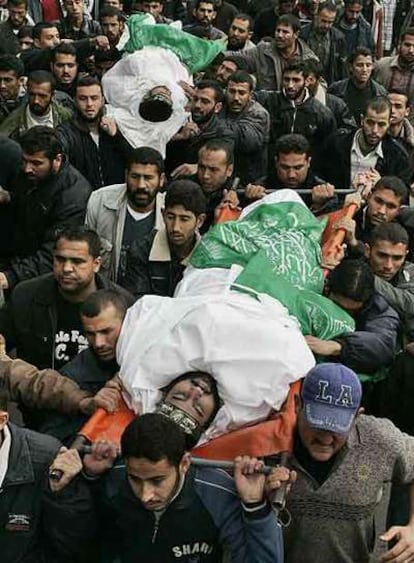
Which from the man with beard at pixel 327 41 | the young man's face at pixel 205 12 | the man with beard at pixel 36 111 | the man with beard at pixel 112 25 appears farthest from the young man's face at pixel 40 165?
the man with beard at pixel 327 41

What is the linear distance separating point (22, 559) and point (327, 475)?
1032mm

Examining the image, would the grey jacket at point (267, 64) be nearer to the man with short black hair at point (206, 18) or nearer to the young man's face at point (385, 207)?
the man with short black hair at point (206, 18)

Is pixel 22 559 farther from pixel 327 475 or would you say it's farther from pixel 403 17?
pixel 403 17

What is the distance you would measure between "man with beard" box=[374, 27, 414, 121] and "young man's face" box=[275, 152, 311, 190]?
8.36ft

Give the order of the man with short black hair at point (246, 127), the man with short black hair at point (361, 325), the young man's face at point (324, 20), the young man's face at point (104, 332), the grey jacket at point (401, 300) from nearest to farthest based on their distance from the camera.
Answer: the young man's face at point (104, 332)
the man with short black hair at point (361, 325)
the grey jacket at point (401, 300)
the man with short black hair at point (246, 127)
the young man's face at point (324, 20)

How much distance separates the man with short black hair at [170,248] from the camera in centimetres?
522

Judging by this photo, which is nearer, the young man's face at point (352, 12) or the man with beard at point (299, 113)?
the man with beard at point (299, 113)

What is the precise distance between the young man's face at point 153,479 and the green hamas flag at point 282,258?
1.52 meters

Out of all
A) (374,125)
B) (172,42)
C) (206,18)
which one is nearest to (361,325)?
(374,125)

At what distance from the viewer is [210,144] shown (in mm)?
6004

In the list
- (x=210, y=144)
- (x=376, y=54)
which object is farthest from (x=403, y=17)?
(x=210, y=144)

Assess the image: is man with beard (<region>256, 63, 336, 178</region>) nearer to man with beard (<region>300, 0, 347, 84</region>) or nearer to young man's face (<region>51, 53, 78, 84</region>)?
young man's face (<region>51, 53, 78, 84</region>)

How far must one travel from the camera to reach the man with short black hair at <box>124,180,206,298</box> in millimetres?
5223

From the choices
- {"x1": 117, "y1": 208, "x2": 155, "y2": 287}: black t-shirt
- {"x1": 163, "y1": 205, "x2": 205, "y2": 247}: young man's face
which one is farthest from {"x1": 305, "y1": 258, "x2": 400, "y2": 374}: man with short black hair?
{"x1": 117, "y1": 208, "x2": 155, "y2": 287}: black t-shirt
